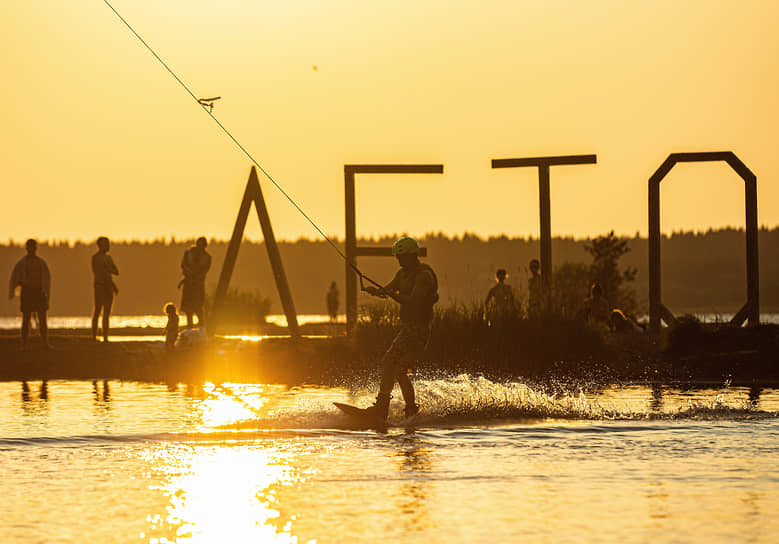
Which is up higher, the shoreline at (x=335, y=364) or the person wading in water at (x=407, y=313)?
the person wading in water at (x=407, y=313)

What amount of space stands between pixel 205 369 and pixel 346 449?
11.3m

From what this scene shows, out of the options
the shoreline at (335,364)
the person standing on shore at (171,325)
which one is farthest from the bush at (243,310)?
the person standing on shore at (171,325)

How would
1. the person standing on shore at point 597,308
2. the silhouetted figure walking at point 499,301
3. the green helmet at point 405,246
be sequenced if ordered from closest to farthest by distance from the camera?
1. the green helmet at point 405,246
2. the silhouetted figure walking at point 499,301
3. the person standing on shore at point 597,308

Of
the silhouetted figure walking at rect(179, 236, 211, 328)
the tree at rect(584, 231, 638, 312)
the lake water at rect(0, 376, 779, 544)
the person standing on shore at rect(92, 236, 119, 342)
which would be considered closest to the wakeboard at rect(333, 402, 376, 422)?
the lake water at rect(0, 376, 779, 544)

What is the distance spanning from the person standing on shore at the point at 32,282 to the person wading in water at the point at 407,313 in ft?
37.8

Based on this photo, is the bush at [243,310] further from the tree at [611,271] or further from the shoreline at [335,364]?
the shoreline at [335,364]

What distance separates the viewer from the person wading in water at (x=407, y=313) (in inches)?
575

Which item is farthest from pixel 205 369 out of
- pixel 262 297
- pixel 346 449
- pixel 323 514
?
pixel 262 297

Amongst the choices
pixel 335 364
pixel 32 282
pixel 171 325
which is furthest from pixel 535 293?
pixel 32 282

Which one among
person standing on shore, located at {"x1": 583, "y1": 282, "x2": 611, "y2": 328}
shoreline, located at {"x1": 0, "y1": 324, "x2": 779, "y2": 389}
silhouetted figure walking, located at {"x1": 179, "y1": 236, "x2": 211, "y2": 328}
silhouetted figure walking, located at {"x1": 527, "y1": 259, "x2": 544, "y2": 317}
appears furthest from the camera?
silhouetted figure walking, located at {"x1": 179, "y1": 236, "x2": 211, "y2": 328}

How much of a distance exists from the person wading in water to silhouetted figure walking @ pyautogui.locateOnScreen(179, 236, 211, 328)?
11646mm

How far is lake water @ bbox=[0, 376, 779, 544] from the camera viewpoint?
873cm

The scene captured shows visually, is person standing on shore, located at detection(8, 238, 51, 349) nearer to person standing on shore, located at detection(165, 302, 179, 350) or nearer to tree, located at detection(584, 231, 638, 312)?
person standing on shore, located at detection(165, 302, 179, 350)

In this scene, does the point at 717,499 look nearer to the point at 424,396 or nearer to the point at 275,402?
the point at 424,396
